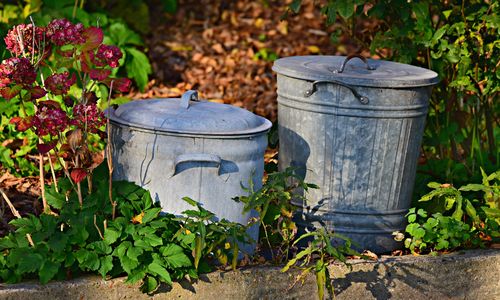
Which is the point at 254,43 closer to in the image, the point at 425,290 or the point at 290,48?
the point at 290,48

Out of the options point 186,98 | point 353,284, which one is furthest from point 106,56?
point 353,284

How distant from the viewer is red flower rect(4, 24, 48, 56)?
143 inches

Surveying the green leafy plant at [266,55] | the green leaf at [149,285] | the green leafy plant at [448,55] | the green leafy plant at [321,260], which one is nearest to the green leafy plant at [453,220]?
the green leafy plant at [448,55]

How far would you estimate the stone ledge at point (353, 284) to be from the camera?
3.59m

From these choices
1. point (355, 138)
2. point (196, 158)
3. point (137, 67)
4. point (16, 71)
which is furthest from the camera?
point (137, 67)

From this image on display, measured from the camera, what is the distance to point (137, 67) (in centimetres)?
653

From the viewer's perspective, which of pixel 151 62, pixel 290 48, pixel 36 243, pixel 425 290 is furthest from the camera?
pixel 290 48

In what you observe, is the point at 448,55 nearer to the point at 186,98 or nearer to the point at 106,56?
the point at 186,98

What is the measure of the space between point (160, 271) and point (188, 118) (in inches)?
27.4

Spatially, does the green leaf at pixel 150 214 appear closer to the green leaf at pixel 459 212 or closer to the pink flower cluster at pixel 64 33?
the pink flower cluster at pixel 64 33

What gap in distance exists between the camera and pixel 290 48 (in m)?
7.94

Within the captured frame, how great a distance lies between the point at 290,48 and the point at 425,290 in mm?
4191

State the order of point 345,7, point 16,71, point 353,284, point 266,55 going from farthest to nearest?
point 266,55 → point 345,7 → point 353,284 → point 16,71

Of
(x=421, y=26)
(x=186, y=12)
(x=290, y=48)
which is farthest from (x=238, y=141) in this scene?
(x=186, y=12)
